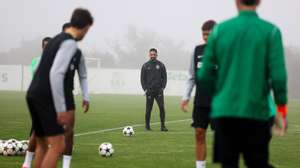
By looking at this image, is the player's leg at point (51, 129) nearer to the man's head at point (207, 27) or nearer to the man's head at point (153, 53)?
the man's head at point (207, 27)

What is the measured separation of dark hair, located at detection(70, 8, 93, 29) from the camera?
6.66 meters

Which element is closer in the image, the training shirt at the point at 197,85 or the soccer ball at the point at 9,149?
the training shirt at the point at 197,85

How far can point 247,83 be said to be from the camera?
17.1 ft

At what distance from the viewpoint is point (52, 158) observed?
6.70m

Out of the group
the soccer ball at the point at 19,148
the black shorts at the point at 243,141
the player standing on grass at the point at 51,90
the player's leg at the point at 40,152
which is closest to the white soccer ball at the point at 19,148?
the soccer ball at the point at 19,148

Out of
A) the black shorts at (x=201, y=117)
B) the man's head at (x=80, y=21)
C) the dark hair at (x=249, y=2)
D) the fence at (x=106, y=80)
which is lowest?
the fence at (x=106, y=80)

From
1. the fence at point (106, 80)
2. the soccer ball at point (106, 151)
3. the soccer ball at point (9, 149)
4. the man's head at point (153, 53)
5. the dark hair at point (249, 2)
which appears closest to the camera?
the dark hair at point (249, 2)

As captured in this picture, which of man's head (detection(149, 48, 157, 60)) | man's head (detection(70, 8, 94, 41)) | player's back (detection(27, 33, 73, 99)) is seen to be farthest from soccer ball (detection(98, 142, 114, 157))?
man's head (detection(149, 48, 157, 60))

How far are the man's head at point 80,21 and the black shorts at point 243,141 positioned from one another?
1980 mm

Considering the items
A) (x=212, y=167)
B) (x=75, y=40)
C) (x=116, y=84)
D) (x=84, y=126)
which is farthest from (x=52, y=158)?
(x=116, y=84)

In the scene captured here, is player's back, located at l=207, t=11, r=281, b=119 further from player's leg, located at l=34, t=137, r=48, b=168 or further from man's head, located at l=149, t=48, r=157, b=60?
man's head, located at l=149, t=48, r=157, b=60

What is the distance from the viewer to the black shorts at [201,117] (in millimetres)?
8812

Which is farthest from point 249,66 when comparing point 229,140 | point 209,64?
point 229,140

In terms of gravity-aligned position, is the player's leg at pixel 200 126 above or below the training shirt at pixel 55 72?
below
